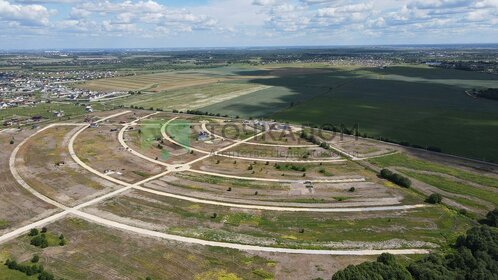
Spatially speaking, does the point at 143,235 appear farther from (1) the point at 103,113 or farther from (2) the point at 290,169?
(1) the point at 103,113

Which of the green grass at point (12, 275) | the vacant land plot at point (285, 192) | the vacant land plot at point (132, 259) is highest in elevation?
the vacant land plot at point (285, 192)

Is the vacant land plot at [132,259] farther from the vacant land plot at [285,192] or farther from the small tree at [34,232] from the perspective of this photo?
the vacant land plot at [285,192]

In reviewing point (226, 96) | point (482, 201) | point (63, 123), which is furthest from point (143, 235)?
point (226, 96)

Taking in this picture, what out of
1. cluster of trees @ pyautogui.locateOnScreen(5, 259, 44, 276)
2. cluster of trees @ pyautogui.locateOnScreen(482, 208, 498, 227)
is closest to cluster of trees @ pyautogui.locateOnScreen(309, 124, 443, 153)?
cluster of trees @ pyautogui.locateOnScreen(482, 208, 498, 227)

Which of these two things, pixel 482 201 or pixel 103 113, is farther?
pixel 103 113

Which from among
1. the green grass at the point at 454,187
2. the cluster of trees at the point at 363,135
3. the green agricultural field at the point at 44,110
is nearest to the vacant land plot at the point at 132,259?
the green grass at the point at 454,187

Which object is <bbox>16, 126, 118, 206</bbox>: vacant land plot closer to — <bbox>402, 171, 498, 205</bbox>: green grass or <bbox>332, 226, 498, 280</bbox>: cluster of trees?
<bbox>332, 226, 498, 280</bbox>: cluster of trees
